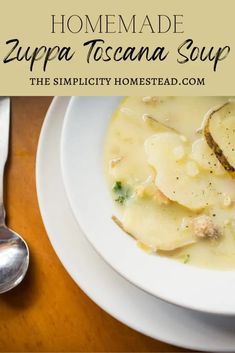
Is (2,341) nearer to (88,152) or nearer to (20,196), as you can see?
(20,196)

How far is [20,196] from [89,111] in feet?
1.34

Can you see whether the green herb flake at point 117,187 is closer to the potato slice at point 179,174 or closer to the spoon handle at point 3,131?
the potato slice at point 179,174

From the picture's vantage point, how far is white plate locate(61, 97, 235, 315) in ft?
5.81

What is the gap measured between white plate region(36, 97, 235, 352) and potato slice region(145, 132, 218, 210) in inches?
12.8

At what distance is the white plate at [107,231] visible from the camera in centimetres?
177

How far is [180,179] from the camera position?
1949 millimetres

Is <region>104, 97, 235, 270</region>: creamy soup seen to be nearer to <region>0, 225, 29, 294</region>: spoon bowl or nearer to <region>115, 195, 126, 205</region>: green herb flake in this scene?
<region>115, 195, 126, 205</region>: green herb flake

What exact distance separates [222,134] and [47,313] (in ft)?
2.71

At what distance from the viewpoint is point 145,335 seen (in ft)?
6.44

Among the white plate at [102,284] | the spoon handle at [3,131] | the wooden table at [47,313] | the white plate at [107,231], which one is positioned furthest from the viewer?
the spoon handle at [3,131]

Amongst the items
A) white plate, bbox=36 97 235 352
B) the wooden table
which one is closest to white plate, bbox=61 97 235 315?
white plate, bbox=36 97 235 352

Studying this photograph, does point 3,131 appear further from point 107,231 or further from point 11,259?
point 107,231

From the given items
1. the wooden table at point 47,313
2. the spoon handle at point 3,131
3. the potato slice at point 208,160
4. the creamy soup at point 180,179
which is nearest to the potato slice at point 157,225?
the creamy soup at point 180,179

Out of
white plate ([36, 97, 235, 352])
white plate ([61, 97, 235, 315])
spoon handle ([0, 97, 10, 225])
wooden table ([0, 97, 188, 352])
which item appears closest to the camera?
white plate ([61, 97, 235, 315])
